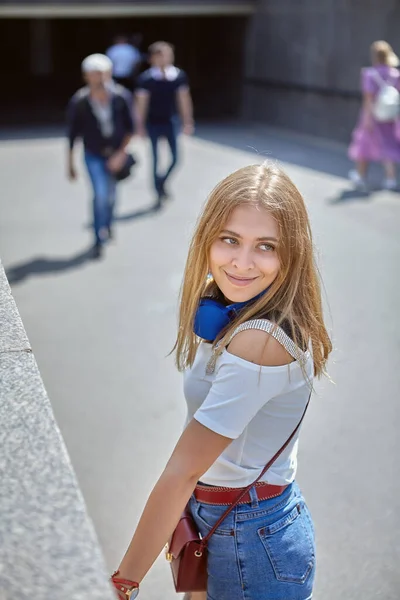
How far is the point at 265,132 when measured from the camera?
19.2 m

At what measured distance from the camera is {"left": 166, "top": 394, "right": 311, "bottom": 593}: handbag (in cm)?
217

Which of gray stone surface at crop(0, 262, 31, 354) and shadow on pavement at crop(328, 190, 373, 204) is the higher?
gray stone surface at crop(0, 262, 31, 354)

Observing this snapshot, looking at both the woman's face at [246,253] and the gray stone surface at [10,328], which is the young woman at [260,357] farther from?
the gray stone surface at [10,328]

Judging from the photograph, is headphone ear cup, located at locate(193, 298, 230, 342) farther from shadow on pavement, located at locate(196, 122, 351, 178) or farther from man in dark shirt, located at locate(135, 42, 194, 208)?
shadow on pavement, located at locate(196, 122, 351, 178)

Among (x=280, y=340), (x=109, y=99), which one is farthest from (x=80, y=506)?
(x=109, y=99)

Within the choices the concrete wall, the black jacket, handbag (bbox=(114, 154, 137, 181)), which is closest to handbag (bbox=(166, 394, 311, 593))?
the black jacket

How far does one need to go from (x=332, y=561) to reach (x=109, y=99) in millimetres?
6113

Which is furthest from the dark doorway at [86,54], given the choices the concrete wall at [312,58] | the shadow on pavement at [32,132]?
the shadow on pavement at [32,132]

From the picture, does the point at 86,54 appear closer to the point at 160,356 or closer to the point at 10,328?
the point at 160,356

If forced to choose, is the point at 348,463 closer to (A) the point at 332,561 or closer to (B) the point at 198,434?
(A) the point at 332,561

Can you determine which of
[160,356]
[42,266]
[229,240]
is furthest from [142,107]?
[229,240]

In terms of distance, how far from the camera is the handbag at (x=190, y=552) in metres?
2.17

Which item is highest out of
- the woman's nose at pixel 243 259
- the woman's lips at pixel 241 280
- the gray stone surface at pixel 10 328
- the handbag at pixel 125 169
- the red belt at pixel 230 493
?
the woman's nose at pixel 243 259

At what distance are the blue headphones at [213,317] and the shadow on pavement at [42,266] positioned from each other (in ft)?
19.8
